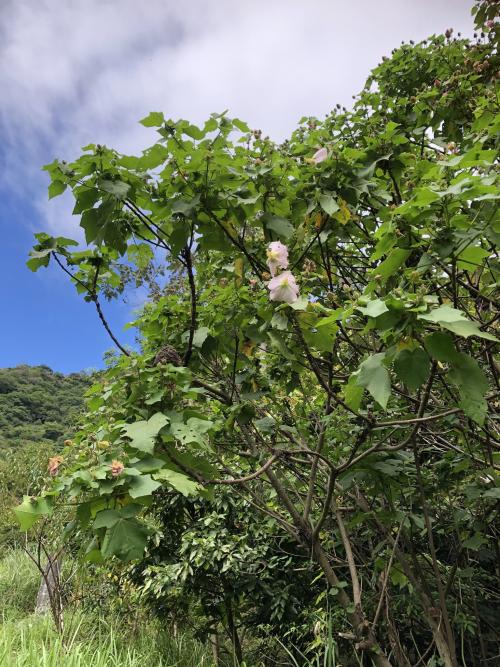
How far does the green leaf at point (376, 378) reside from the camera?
3.02 feet

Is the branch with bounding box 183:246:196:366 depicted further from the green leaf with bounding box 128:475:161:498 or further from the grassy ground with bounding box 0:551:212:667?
the grassy ground with bounding box 0:551:212:667

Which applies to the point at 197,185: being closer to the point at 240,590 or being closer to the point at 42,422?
the point at 240,590

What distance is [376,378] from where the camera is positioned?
96 cm

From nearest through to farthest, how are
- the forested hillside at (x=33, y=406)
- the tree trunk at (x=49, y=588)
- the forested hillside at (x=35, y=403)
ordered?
the tree trunk at (x=49, y=588) < the forested hillside at (x=33, y=406) < the forested hillside at (x=35, y=403)

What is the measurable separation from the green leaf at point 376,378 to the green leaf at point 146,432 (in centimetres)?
51

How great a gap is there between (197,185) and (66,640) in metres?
3.96

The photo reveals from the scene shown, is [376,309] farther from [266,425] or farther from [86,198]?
[266,425]

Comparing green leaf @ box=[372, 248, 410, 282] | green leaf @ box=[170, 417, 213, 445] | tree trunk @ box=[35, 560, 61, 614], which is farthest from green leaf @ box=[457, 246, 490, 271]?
tree trunk @ box=[35, 560, 61, 614]

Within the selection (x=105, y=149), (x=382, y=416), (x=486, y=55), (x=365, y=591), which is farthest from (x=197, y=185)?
(x=365, y=591)

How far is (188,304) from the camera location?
2107 millimetres

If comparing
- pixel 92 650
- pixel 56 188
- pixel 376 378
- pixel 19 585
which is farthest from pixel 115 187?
pixel 19 585

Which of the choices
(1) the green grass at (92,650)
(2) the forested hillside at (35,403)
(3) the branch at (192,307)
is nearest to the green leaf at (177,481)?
(3) the branch at (192,307)

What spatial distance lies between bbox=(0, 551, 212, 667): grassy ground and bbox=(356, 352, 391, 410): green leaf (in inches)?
99.0

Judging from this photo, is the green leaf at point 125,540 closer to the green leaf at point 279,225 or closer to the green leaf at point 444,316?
the green leaf at point 444,316
